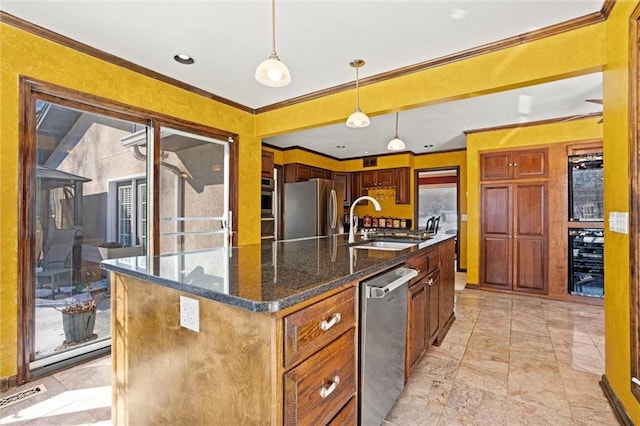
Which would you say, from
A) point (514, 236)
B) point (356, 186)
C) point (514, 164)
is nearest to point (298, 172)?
point (356, 186)

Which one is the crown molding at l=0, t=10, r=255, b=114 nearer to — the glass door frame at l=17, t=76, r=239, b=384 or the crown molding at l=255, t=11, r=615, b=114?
the glass door frame at l=17, t=76, r=239, b=384

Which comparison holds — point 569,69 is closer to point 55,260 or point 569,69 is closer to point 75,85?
point 75,85

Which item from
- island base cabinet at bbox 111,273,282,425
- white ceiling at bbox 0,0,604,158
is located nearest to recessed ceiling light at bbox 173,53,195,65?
white ceiling at bbox 0,0,604,158

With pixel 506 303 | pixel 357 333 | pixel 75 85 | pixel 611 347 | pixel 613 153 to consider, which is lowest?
pixel 506 303

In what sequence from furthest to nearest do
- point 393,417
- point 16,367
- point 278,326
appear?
point 16,367, point 393,417, point 278,326

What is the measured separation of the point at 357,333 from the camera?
1.37 metres

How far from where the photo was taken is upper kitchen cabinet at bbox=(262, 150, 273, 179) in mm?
4949

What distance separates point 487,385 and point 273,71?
2.45 m

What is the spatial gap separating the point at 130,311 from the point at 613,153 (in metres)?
2.84

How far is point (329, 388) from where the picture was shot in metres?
1.17

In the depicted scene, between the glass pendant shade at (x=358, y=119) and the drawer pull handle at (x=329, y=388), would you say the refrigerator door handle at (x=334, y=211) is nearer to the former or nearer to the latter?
the glass pendant shade at (x=358, y=119)

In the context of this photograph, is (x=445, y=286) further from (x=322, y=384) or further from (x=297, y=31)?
(x=297, y=31)

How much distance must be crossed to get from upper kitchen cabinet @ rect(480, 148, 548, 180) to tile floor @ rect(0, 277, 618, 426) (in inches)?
83.5

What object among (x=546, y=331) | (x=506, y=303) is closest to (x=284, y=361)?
(x=546, y=331)
